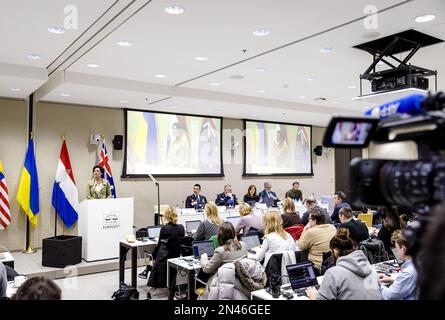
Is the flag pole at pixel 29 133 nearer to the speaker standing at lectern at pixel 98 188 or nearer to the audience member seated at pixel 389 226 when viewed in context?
the speaker standing at lectern at pixel 98 188

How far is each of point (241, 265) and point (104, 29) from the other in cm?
288

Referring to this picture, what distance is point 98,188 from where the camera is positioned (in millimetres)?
7344

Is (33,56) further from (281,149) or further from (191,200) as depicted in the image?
(281,149)

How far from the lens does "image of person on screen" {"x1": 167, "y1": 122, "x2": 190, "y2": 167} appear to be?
940cm

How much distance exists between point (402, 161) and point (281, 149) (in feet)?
33.7

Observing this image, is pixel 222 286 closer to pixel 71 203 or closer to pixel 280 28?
pixel 280 28

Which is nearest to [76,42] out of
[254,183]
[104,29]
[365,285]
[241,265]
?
[104,29]

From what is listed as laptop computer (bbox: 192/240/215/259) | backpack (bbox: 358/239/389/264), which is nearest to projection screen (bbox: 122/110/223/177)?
laptop computer (bbox: 192/240/215/259)

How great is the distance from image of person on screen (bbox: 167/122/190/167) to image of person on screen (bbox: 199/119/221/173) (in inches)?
16.2

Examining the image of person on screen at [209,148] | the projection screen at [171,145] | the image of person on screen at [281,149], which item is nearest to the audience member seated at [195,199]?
the projection screen at [171,145]

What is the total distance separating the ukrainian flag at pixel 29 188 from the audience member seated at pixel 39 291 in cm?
602

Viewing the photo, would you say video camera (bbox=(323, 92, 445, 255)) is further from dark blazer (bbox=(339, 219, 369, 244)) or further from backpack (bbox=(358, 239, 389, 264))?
dark blazer (bbox=(339, 219, 369, 244))

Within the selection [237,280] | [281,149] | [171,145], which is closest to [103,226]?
[171,145]

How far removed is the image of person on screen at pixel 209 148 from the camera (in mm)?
9922
